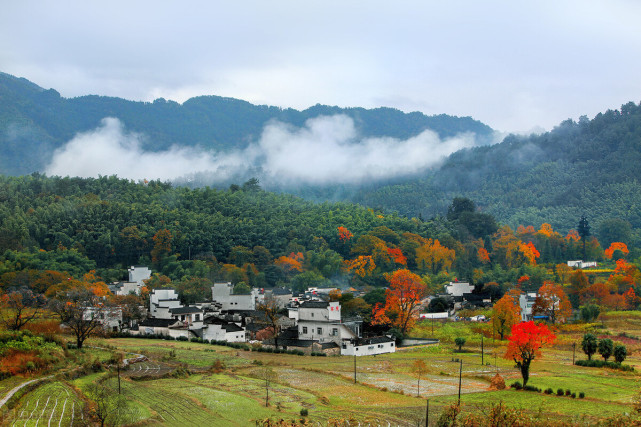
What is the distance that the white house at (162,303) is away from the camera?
154 ft

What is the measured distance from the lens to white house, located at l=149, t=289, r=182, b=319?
47.0 m

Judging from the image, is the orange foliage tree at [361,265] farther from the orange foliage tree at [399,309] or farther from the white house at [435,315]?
the orange foliage tree at [399,309]

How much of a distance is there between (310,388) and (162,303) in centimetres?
2469

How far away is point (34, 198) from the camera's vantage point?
3231 inches

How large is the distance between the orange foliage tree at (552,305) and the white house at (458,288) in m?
13.6

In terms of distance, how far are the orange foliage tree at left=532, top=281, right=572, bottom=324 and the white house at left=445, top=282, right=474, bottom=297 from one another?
1361cm

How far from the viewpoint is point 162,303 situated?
4831 centimetres

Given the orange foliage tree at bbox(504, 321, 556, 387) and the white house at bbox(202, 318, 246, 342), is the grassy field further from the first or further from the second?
the white house at bbox(202, 318, 246, 342)

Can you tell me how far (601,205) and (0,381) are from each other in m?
102

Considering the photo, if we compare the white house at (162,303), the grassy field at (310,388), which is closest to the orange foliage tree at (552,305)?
the grassy field at (310,388)

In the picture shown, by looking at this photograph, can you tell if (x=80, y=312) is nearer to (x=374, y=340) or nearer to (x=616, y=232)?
(x=374, y=340)

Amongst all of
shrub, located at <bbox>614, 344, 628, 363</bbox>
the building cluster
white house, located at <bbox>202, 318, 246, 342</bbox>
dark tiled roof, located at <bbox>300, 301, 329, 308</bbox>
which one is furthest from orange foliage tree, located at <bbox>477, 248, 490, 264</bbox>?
shrub, located at <bbox>614, 344, 628, 363</bbox>

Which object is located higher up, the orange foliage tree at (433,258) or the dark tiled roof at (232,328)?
the orange foliage tree at (433,258)

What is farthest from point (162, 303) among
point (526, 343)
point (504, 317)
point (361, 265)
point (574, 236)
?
point (574, 236)
